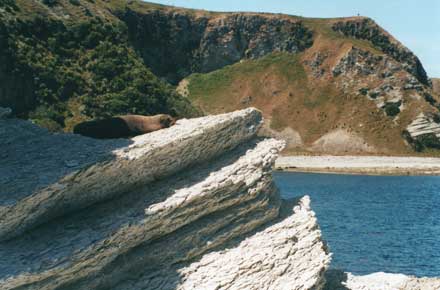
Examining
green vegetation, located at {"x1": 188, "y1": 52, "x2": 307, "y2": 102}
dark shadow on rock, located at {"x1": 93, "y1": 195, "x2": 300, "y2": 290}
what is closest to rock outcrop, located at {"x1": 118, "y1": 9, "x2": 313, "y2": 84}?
green vegetation, located at {"x1": 188, "y1": 52, "x2": 307, "y2": 102}

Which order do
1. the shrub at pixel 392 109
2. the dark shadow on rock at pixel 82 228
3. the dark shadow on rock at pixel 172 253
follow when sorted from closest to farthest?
1. the dark shadow on rock at pixel 82 228
2. the dark shadow on rock at pixel 172 253
3. the shrub at pixel 392 109

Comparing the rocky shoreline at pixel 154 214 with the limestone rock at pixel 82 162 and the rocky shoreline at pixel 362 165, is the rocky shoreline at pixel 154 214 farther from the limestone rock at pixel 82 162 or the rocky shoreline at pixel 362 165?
the rocky shoreline at pixel 362 165

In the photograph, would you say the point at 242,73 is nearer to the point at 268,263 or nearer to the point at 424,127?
the point at 424,127

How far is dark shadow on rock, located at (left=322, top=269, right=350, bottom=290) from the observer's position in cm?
2666

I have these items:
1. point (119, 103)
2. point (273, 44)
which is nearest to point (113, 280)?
point (119, 103)

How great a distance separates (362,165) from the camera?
12500cm

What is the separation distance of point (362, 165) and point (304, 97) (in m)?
46.1

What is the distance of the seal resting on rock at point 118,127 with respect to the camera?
2312 centimetres

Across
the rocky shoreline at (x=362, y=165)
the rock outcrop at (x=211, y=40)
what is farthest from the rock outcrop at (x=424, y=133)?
the rock outcrop at (x=211, y=40)

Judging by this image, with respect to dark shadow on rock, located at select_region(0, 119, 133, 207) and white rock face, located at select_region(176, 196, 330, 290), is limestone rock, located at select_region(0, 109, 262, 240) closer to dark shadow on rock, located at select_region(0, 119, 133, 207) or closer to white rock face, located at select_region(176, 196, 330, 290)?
dark shadow on rock, located at select_region(0, 119, 133, 207)

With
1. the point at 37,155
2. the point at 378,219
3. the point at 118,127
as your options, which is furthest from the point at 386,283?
the point at 378,219

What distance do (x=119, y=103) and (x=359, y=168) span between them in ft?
199

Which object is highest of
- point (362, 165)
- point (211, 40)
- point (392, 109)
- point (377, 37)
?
point (377, 37)

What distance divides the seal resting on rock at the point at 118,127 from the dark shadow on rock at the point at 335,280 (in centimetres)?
1151
